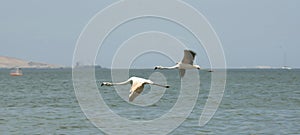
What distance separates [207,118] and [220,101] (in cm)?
1805

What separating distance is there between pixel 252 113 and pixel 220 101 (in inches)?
526

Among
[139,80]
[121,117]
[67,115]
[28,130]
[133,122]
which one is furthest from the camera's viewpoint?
[67,115]

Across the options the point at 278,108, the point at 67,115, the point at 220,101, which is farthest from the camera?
the point at 220,101

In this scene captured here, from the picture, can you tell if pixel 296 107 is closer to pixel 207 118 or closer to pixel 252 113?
pixel 252 113

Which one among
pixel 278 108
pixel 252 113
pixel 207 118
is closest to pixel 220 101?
pixel 278 108

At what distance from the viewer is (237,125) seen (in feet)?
131

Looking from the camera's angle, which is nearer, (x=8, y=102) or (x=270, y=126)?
(x=270, y=126)

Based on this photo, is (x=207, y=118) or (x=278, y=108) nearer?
(x=207, y=118)

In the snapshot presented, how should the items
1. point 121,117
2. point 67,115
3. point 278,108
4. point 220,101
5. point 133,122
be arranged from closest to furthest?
1. point 133,122
2. point 121,117
3. point 67,115
4. point 278,108
5. point 220,101

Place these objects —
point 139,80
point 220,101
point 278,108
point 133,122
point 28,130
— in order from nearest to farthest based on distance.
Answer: point 139,80
point 28,130
point 133,122
point 278,108
point 220,101

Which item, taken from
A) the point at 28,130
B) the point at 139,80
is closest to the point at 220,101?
the point at 28,130

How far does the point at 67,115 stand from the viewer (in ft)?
157

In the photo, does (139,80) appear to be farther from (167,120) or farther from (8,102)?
(8,102)

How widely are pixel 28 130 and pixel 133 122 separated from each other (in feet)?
24.2
